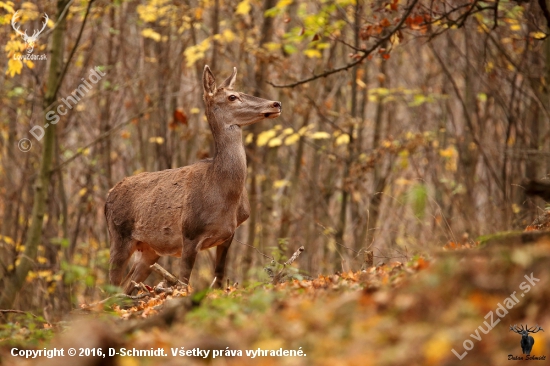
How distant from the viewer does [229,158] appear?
354 inches

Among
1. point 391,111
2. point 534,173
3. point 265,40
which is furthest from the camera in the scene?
point 391,111

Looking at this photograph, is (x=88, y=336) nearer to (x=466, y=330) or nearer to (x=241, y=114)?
(x=466, y=330)

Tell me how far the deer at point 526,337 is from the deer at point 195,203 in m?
4.77

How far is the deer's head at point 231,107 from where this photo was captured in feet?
29.8

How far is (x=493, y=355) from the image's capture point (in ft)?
12.4

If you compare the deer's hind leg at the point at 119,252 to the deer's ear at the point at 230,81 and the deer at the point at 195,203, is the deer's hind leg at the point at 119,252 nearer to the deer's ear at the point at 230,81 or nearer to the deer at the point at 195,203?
the deer at the point at 195,203

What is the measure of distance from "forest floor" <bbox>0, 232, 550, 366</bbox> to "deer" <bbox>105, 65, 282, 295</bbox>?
11.7 feet

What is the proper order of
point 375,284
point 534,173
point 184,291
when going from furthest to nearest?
point 534,173, point 184,291, point 375,284

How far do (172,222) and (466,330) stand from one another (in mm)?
5917

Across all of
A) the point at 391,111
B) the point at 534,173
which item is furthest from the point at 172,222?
the point at 391,111

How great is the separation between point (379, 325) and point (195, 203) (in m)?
5.03

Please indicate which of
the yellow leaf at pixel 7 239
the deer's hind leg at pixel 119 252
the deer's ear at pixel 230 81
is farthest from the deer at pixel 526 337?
the yellow leaf at pixel 7 239

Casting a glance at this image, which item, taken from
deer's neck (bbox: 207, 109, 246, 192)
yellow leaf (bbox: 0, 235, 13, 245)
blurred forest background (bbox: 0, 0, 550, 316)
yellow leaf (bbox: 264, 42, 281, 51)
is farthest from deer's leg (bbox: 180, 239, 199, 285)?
yellow leaf (bbox: 0, 235, 13, 245)

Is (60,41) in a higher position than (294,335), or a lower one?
higher
